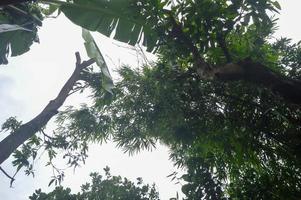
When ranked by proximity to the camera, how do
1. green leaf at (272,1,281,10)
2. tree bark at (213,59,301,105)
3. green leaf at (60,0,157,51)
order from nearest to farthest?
tree bark at (213,59,301,105) < green leaf at (60,0,157,51) < green leaf at (272,1,281,10)

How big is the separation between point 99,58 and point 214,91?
2.61 meters

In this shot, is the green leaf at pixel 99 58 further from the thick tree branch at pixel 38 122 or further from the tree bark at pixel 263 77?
the thick tree branch at pixel 38 122

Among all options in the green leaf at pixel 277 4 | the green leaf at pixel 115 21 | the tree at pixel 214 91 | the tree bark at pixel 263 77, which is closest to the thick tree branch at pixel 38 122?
the tree at pixel 214 91

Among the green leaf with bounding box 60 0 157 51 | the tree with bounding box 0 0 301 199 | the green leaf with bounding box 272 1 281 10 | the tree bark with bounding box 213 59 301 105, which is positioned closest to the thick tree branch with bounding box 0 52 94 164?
the tree with bounding box 0 0 301 199

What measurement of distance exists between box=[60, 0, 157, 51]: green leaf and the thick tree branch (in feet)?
15.1

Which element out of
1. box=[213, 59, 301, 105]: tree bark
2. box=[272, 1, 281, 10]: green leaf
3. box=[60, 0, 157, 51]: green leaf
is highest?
box=[272, 1, 281, 10]: green leaf

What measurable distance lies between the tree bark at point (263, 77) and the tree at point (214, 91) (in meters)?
0.01

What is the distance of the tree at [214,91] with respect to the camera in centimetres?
447

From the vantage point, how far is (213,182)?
7.46 metres

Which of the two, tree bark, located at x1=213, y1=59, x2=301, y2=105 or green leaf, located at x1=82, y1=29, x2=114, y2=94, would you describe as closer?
tree bark, located at x1=213, y1=59, x2=301, y2=105

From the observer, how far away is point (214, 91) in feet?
19.2

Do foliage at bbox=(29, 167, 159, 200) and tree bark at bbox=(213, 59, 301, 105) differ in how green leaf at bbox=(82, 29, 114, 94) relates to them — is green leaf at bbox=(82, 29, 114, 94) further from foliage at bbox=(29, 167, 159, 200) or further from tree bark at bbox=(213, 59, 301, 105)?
foliage at bbox=(29, 167, 159, 200)

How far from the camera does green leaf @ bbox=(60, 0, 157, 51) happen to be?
165 inches

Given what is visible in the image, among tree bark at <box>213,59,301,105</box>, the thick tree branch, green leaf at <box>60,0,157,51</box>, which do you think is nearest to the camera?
tree bark at <box>213,59,301,105</box>
